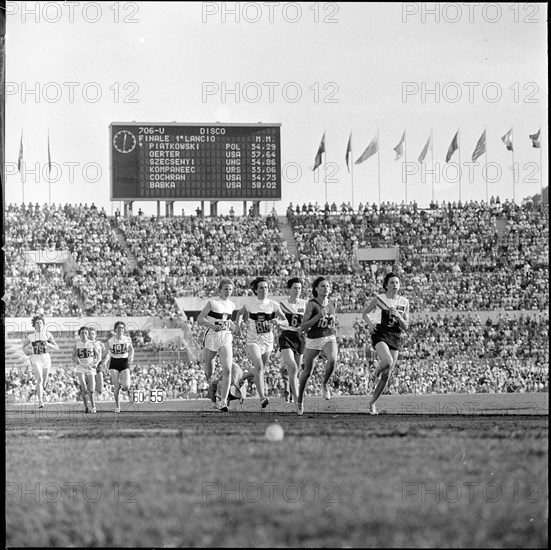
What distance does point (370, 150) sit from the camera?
42.9 metres

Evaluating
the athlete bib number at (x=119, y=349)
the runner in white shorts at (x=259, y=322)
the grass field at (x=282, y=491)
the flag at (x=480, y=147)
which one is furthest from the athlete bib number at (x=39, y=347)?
the flag at (x=480, y=147)

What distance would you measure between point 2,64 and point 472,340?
26518 millimetres

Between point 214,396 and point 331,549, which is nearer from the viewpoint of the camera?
point 331,549

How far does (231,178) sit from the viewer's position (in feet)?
130

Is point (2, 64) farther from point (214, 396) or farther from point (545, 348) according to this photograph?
point (545, 348)

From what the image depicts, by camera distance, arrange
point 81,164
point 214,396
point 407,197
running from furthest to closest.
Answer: point 407,197
point 81,164
point 214,396

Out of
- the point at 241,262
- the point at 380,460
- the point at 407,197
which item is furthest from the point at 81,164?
the point at 380,460

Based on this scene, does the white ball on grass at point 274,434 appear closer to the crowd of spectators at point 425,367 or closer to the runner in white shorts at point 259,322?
the runner in white shorts at point 259,322

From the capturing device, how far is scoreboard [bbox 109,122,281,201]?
39125 mm

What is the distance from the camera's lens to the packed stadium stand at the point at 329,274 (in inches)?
1070

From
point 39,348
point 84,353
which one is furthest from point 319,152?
point 84,353

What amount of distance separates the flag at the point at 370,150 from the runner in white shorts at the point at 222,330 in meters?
30.0

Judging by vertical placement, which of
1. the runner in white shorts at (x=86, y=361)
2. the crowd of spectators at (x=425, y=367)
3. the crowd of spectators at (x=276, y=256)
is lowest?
the crowd of spectators at (x=425, y=367)

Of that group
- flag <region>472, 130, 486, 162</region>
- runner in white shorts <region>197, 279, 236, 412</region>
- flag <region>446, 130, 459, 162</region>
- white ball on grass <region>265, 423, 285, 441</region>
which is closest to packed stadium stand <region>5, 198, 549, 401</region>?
flag <region>472, 130, 486, 162</region>
